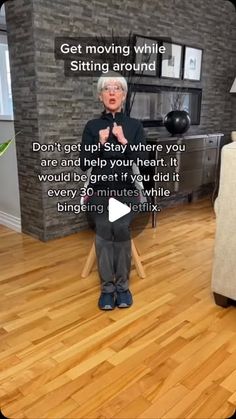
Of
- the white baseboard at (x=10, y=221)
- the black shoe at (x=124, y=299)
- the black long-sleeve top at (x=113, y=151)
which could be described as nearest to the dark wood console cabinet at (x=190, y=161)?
the black long-sleeve top at (x=113, y=151)

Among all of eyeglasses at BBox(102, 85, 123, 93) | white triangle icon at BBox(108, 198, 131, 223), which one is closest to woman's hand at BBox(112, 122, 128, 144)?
eyeglasses at BBox(102, 85, 123, 93)

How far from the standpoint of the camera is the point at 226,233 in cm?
157

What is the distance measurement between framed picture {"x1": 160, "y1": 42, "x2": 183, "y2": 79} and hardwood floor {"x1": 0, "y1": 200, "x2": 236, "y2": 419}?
1.71m

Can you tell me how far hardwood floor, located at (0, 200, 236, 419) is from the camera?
1137mm

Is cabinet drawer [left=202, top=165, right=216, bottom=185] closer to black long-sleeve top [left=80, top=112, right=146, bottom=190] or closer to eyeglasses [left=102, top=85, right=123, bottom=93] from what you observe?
black long-sleeve top [left=80, top=112, right=146, bottom=190]

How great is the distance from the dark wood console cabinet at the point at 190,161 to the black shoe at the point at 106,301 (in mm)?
1209

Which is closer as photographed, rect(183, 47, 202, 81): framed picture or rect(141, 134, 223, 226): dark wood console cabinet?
rect(141, 134, 223, 226): dark wood console cabinet

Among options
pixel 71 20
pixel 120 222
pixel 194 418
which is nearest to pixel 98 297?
pixel 120 222

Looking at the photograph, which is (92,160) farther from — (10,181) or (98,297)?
(10,181)

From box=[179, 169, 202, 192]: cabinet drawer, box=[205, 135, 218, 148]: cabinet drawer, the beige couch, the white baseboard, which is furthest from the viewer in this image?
box=[205, 135, 218, 148]: cabinet drawer

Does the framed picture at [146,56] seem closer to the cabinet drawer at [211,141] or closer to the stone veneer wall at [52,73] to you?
the stone veneer wall at [52,73]

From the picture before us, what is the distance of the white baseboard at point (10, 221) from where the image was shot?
107 inches

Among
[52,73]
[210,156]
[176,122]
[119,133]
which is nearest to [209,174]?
[210,156]

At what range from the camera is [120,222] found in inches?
66.1
